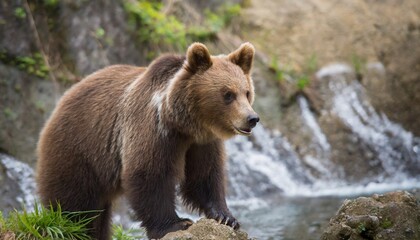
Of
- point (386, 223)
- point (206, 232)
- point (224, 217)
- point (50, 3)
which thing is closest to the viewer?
point (206, 232)

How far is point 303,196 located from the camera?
1162 centimetres

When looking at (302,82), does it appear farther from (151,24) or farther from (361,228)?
(361,228)

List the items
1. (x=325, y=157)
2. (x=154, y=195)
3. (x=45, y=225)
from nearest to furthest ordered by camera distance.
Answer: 1. (x=154, y=195)
2. (x=45, y=225)
3. (x=325, y=157)

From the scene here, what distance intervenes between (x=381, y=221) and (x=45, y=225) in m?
2.96

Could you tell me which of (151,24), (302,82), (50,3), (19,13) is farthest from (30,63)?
(302,82)

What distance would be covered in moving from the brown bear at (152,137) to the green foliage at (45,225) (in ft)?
1.06

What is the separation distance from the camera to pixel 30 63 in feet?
35.8

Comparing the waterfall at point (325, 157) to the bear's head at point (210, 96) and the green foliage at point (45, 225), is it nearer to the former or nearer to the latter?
the green foliage at point (45, 225)

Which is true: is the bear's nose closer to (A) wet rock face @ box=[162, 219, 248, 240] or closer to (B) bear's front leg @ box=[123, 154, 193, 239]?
(B) bear's front leg @ box=[123, 154, 193, 239]

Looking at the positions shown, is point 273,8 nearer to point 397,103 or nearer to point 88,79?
point 397,103

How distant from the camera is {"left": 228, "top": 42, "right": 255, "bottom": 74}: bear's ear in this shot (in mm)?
6570

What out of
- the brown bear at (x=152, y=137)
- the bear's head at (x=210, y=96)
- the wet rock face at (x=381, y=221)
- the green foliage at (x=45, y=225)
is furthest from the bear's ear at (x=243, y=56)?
the green foliage at (x=45, y=225)

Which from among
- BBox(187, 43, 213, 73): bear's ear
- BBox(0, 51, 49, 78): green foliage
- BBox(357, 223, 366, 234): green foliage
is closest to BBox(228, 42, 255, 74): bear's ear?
BBox(187, 43, 213, 73): bear's ear

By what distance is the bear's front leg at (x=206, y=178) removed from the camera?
260 inches
